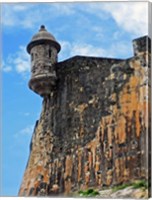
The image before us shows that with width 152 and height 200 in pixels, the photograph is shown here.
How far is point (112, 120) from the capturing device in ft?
31.8

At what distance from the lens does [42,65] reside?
34.6 feet

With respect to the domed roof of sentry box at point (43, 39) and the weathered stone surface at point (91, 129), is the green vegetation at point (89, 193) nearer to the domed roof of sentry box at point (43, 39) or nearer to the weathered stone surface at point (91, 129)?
the weathered stone surface at point (91, 129)

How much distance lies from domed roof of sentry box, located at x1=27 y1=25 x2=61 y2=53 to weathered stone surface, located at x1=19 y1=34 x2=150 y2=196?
36 cm

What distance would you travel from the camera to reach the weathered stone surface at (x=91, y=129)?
30.4 feet

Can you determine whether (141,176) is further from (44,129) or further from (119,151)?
(44,129)

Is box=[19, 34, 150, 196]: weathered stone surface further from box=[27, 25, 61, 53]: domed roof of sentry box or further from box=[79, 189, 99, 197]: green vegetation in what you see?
box=[27, 25, 61, 53]: domed roof of sentry box

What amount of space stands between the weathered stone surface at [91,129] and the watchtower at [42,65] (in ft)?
0.33

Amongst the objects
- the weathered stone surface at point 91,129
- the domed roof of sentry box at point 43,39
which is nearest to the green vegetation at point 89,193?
the weathered stone surface at point 91,129

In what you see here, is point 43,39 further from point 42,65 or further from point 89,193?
point 89,193

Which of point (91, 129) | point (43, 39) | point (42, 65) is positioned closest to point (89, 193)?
point (91, 129)

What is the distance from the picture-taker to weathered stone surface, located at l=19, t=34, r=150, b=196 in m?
9.27

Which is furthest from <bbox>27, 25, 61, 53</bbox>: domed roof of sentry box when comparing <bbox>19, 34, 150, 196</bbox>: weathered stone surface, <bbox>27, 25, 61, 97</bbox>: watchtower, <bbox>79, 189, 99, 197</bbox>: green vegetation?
<bbox>79, 189, 99, 197</bbox>: green vegetation

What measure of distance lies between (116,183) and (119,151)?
0.40 metres

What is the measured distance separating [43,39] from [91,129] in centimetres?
138
